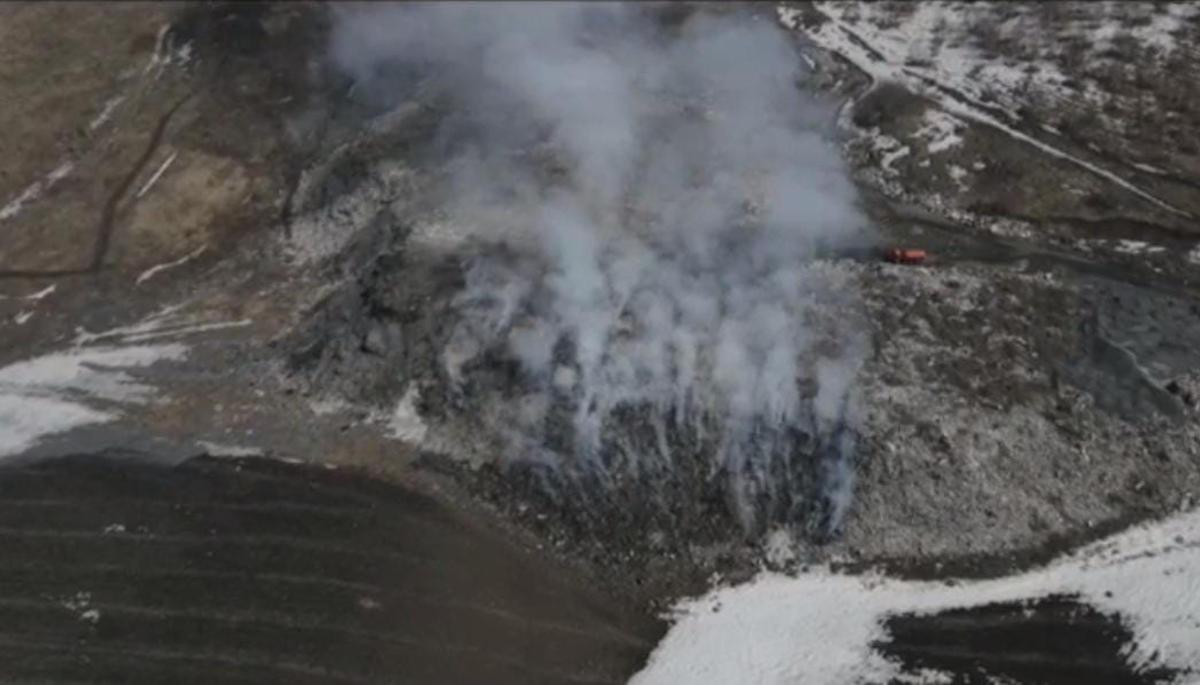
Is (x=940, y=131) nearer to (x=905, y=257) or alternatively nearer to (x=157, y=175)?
(x=905, y=257)

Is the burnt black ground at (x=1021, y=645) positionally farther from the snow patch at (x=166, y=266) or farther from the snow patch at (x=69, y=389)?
the snow patch at (x=166, y=266)

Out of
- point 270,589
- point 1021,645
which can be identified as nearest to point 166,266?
point 270,589

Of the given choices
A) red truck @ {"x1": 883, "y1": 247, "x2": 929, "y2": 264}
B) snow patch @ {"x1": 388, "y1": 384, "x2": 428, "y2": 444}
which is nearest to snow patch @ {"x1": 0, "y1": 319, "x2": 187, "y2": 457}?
snow patch @ {"x1": 388, "y1": 384, "x2": 428, "y2": 444}

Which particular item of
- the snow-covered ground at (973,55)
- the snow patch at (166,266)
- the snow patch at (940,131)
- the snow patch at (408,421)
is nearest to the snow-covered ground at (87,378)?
the snow patch at (166,266)

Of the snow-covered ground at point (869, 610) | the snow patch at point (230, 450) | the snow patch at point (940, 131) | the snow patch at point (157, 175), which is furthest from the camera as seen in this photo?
the snow patch at point (157, 175)

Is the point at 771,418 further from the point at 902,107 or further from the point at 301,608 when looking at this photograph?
the point at 902,107

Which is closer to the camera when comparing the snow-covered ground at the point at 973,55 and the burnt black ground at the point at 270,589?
the burnt black ground at the point at 270,589
